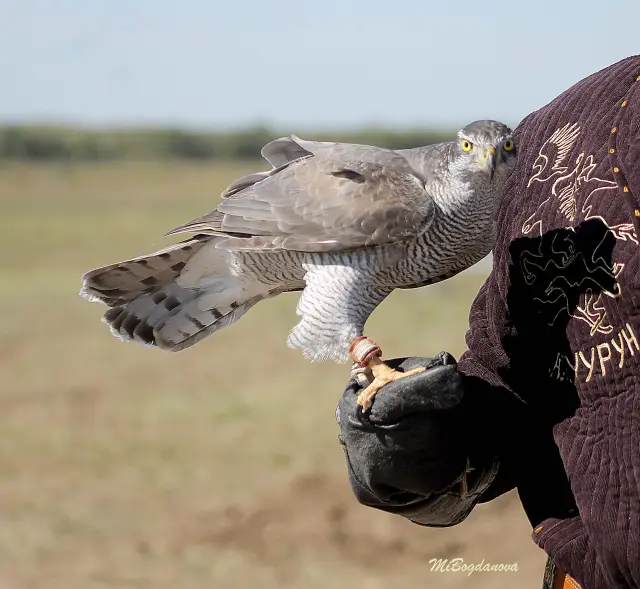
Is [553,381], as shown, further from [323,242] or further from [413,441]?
[323,242]

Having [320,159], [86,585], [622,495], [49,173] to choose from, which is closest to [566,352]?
[622,495]

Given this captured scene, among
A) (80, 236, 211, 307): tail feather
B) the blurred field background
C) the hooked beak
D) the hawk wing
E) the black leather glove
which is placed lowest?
the blurred field background

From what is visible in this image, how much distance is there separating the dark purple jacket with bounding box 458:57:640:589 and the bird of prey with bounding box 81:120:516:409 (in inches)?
14.7

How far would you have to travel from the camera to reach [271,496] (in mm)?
7055

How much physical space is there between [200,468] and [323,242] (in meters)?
5.47

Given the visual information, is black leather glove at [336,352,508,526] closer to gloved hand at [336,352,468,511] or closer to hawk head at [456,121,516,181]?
gloved hand at [336,352,468,511]

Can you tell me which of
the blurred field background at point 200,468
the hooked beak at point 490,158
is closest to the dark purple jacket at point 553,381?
the hooked beak at point 490,158

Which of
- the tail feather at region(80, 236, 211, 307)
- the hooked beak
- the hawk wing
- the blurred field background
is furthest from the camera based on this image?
the blurred field background

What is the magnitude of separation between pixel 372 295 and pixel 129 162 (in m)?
42.9

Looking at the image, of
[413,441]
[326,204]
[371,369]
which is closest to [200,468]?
[326,204]

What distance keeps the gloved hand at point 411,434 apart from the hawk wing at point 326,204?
0.52m

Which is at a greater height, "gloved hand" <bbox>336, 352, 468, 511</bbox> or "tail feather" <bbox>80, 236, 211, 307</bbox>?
"tail feather" <bbox>80, 236, 211, 307</bbox>

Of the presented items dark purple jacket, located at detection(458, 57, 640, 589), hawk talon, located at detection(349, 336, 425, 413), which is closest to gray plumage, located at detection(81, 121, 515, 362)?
hawk talon, located at detection(349, 336, 425, 413)

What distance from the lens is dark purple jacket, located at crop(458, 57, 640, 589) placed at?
1810 millimetres
